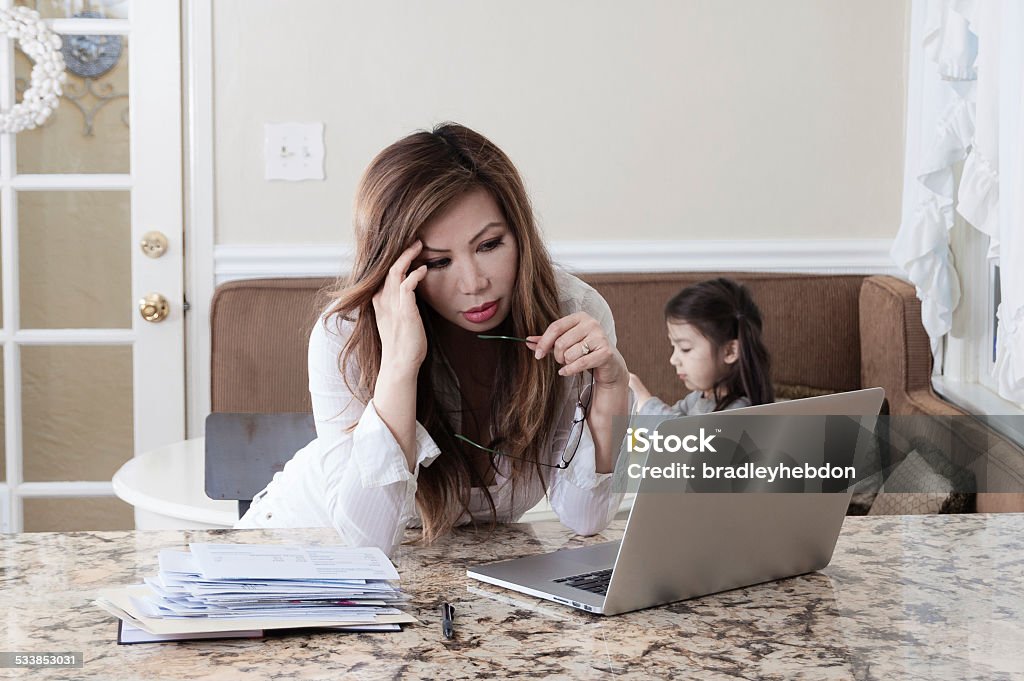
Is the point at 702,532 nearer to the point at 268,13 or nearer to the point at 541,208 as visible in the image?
the point at 541,208

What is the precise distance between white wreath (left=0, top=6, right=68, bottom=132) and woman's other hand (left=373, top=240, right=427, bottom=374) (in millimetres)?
1934

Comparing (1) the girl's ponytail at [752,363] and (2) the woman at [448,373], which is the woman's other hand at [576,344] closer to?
(2) the woman at [448,373]

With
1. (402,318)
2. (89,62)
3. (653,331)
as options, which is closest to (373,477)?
(402,318)

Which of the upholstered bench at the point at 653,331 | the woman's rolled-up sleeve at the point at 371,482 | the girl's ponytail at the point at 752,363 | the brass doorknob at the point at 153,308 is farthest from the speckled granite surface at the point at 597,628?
the brass doorknob at the point at 153,308

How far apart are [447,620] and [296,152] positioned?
2435mm

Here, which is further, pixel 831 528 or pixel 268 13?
pixel 268 13

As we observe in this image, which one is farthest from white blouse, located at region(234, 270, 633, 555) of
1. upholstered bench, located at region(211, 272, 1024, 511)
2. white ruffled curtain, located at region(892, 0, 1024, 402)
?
upholstered bench, located at region(211, 272, 1024, 511)

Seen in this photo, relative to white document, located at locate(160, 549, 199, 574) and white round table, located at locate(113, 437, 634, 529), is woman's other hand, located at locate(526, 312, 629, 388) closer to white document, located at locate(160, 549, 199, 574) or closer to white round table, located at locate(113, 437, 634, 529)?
white document, located at locate(160, 549, 199, 574)

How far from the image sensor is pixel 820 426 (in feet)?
3.28

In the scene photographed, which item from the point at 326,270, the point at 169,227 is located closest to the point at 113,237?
the point at 169,227

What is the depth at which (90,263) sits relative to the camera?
318cm

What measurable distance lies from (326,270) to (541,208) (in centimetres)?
66

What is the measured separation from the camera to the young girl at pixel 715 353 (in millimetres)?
2648

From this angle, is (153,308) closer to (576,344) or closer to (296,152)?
(296,152)
